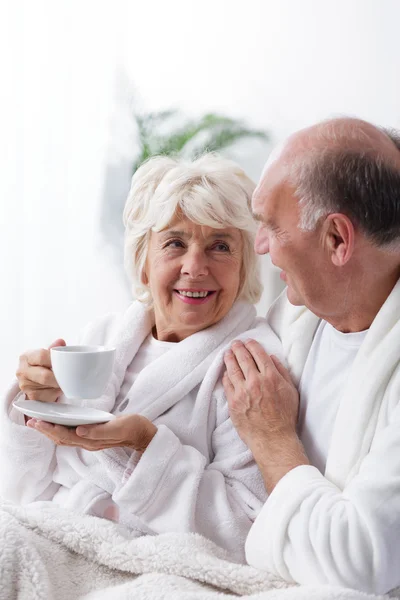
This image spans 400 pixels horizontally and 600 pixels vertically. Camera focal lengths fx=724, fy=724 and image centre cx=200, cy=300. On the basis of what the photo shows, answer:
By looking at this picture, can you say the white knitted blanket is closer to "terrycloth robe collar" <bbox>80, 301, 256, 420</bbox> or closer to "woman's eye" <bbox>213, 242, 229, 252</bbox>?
"terrycloth robe collar" <bbox>80, 301, 256, 420</bbox>

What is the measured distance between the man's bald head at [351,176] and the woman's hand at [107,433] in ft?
1.97

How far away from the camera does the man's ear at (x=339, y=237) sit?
1506mm

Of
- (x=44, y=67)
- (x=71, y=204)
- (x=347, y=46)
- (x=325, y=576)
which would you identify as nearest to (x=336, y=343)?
(x=325, y=576)

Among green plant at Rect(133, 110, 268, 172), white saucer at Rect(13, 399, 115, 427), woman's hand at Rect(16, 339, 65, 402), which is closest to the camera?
white saucer at Rect(13, 399, 115, 427)

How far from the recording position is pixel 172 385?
1893mm

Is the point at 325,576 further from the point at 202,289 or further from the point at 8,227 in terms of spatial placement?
the point at 8,227

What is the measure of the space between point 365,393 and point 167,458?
0.51 m

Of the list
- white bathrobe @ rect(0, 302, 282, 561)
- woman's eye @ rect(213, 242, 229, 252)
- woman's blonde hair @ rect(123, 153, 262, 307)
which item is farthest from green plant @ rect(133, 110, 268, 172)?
white bathrobe @ rect(0, 302, 282, 561)

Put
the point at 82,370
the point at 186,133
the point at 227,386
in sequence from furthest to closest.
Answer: the point at 186,133 < the point at 227,386 < the point at 82,370

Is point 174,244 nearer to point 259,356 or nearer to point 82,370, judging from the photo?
point 259,356

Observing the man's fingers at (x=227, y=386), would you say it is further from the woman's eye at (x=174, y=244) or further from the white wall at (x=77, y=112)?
the white wall at (x=77, y=112)

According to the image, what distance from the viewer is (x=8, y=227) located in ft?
12.4

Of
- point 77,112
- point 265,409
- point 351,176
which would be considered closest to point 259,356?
point 265,409

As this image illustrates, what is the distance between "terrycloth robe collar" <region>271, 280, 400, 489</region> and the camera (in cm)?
146
